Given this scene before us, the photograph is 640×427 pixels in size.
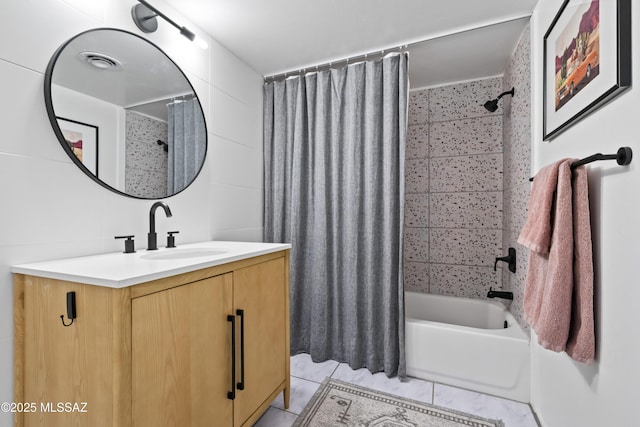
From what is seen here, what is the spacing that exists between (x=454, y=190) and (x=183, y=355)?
92.7 inches

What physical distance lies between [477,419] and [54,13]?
264cm

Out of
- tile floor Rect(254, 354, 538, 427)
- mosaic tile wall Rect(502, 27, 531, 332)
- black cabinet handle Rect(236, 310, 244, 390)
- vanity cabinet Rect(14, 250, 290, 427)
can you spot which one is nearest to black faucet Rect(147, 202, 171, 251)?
vanity cabinet Rect(14, 250, 290, 427)

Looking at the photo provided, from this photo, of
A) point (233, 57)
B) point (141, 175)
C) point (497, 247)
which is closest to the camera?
point (141, 175)

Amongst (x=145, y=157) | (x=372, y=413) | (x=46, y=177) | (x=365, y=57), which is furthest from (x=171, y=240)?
(x=365, y=57)

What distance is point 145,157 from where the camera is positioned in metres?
1.49

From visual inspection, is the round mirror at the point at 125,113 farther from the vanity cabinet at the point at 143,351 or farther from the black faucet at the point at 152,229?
the vanity cabinet at the point at 143,351

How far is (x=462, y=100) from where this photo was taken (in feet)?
Answer: 8.34

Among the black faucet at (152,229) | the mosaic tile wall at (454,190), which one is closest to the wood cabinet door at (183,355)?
the black faucet at (152,229)

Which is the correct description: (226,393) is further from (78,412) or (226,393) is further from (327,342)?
(327,342)

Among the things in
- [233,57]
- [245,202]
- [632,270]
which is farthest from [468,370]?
[233,57]

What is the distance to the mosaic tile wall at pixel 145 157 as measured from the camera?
4.66 ft

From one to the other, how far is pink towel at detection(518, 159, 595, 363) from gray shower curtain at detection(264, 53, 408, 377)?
903mm

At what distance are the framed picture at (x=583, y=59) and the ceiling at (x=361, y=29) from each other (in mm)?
476

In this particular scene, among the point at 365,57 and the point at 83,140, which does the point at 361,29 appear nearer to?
the point at 365,57
